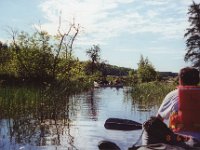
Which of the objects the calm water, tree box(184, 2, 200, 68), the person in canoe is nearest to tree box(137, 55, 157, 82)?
tree box(184, 2, 200, 68)

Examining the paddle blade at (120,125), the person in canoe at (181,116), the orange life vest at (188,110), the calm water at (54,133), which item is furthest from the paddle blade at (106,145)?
the paddle blade at (120,125)

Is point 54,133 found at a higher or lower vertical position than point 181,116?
lower

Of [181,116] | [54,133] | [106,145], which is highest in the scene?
[181,116]

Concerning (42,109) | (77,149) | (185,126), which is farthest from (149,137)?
(42,109)

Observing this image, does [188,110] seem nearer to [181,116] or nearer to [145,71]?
[181,116]

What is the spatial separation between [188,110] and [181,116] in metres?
0.14

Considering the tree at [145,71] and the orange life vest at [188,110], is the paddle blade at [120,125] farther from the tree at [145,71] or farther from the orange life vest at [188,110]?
the tree at [145,71]

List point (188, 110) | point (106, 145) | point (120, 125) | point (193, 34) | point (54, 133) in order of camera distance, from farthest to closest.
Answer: point (193, 34) → point (54, 133) → point (120, 125) → point (106, 145) → point (188, 110)

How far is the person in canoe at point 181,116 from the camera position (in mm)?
6230

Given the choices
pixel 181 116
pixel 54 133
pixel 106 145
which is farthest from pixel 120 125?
pixel 181 116

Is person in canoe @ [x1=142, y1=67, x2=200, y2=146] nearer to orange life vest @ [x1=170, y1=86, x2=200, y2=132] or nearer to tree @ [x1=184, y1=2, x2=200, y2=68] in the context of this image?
orange life vest @ [x1=170, y1=86, x2=200, y2=132]

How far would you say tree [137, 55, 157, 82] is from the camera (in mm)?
84688

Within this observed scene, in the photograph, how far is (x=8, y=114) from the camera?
49.9 feet

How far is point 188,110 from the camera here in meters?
6.34
